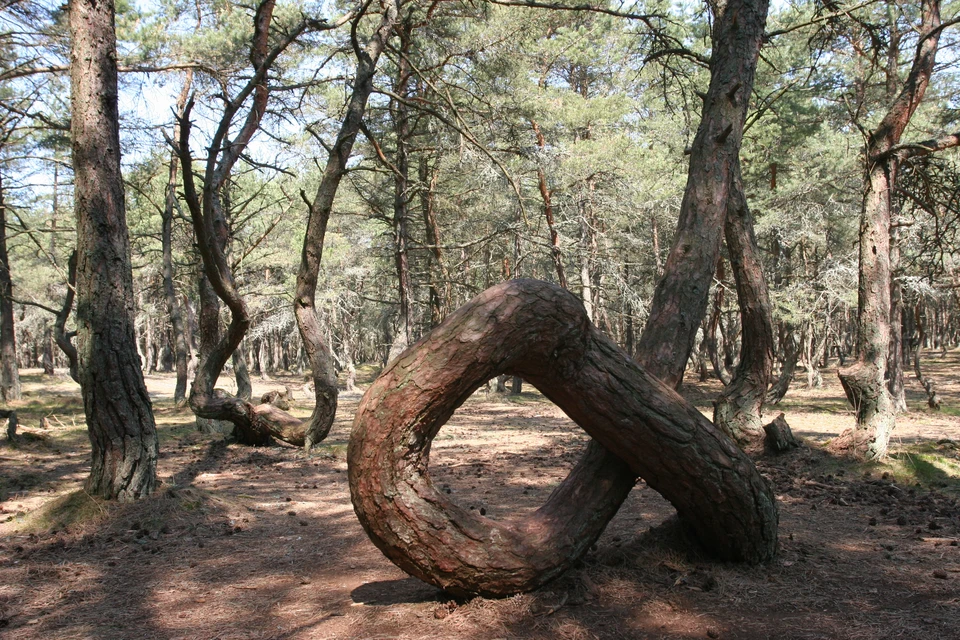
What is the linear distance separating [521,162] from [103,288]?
1251 centimetres

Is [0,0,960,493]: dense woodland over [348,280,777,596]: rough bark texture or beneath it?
over

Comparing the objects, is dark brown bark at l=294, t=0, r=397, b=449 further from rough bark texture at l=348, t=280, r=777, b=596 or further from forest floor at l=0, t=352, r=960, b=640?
rough bark texture at l=348, t=280, r=777, b=596

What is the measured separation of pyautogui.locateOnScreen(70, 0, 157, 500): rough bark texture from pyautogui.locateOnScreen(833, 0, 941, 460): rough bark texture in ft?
25.5

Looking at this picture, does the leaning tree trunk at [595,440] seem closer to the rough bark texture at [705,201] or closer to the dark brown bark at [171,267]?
the rough bark texture at [705,201]

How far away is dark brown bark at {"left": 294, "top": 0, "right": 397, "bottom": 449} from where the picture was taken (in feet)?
24.8

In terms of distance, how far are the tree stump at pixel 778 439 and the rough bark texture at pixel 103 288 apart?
7.26 metres

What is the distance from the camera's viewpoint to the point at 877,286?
307 inches

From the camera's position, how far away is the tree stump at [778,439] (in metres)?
8.30

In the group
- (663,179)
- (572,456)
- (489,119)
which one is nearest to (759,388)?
(572,456)

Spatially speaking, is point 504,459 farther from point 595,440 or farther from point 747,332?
point 595,440

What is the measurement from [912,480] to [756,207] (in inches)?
607

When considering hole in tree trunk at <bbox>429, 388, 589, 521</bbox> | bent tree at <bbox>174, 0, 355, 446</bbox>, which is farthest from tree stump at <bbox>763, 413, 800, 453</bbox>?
bent tree at <bbox>174, 0, 355, 446</bbox>

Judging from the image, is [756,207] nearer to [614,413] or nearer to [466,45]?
[466,45]

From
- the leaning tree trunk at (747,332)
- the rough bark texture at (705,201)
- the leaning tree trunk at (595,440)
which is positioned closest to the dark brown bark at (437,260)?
the leaning tree trunk at (747,332)
